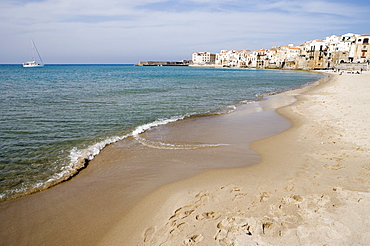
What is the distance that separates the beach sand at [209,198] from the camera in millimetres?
3830

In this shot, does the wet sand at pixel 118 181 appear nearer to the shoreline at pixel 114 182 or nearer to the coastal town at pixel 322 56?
the shoreline at pixel 114 182

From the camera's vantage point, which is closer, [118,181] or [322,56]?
[118,181]

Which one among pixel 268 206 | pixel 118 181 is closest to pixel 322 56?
pixel 268 206

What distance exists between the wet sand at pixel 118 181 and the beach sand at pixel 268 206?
0.37 m

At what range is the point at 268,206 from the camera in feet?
14.7

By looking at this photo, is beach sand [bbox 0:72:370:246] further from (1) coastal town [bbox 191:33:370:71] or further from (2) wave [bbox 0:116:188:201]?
(1) coastal town [bbox 191:33:370:71]

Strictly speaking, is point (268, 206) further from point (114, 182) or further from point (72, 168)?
point (72, 168)

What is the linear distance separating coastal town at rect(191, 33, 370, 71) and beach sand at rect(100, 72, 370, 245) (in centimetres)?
8456

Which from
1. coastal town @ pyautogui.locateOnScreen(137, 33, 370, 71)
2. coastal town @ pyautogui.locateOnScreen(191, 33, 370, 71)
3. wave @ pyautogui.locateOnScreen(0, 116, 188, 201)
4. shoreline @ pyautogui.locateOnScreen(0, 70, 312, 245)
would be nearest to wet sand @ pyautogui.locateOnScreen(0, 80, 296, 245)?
shoreline @ pyautogui.locateOnScreen(0, 70, 312, 245)

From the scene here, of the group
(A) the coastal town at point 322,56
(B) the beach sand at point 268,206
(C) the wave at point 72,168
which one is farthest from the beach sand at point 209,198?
(A) the coastal town at point 322,56

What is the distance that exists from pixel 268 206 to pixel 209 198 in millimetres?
1204

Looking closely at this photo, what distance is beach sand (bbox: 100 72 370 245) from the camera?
3.67 m

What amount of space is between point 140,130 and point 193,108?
6.74 metres

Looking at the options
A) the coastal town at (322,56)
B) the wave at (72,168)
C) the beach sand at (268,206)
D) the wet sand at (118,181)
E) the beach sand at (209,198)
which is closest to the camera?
the beach sand at (268,206)
